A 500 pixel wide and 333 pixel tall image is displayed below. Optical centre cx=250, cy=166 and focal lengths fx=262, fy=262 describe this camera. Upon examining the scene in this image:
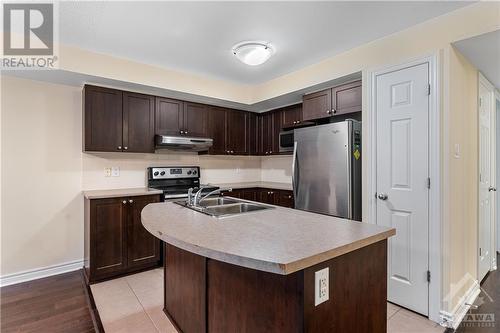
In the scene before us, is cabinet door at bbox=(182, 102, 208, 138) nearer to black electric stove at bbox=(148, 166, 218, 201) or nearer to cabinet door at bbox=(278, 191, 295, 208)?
black electric stove at bbox=(148, 166, 218, 201)

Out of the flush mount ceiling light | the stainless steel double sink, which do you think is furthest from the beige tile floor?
the flush mount ceiling light

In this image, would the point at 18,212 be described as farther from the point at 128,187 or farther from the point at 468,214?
the point at 468,214

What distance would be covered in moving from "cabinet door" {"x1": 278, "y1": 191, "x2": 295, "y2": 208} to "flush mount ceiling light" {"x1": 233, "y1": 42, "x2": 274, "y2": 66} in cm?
189

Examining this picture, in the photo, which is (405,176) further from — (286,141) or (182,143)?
(182,143)

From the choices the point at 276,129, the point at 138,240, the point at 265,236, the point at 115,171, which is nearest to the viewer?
the point at 265,236

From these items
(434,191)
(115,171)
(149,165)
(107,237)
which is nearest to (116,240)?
(107,237)

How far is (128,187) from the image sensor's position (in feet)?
11.6

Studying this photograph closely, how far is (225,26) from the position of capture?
2309mm

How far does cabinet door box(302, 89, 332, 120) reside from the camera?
313cm

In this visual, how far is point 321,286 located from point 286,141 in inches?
111

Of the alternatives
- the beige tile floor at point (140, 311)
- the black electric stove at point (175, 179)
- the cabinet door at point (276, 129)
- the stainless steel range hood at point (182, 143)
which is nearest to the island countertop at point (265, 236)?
the beige tile floor at point (140, 311)

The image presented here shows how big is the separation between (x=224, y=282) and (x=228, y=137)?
302 centimetres

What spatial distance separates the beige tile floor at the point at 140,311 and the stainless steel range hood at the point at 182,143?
5.28ft

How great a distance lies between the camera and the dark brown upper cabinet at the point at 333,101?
282 centimetres
